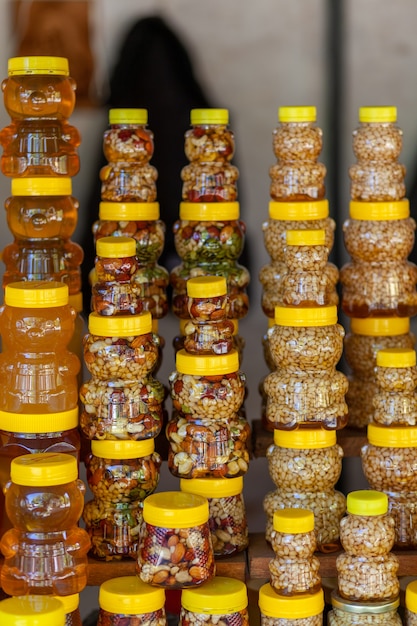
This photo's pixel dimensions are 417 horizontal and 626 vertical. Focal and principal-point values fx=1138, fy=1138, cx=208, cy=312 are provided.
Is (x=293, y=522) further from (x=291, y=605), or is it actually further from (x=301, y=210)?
(x=301, y=210)

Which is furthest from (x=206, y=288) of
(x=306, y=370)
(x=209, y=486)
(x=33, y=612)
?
(x=33, y=612)

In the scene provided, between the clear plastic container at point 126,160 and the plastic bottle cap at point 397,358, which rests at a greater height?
the clear plastic container at point 126,160

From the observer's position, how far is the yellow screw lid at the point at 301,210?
6.59ft

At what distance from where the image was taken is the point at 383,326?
6.89ft

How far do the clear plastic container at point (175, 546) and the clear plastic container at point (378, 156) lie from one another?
0.68m

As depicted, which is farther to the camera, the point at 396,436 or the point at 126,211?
the point at 126,211

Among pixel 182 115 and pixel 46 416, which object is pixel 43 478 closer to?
pixel 46 416

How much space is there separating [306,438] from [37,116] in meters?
0.72

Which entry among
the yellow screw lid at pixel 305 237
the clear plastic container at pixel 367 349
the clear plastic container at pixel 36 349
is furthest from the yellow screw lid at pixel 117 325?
the clear plastic container at pixel 367 349

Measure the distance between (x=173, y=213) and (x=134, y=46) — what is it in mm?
369

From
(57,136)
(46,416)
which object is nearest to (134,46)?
(57,136)

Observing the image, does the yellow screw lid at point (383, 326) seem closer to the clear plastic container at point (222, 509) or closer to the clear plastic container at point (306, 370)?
the clear plastic container at point (306, 370)

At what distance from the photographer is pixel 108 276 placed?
6.01 ft

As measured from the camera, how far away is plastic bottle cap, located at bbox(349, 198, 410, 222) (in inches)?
80.6
